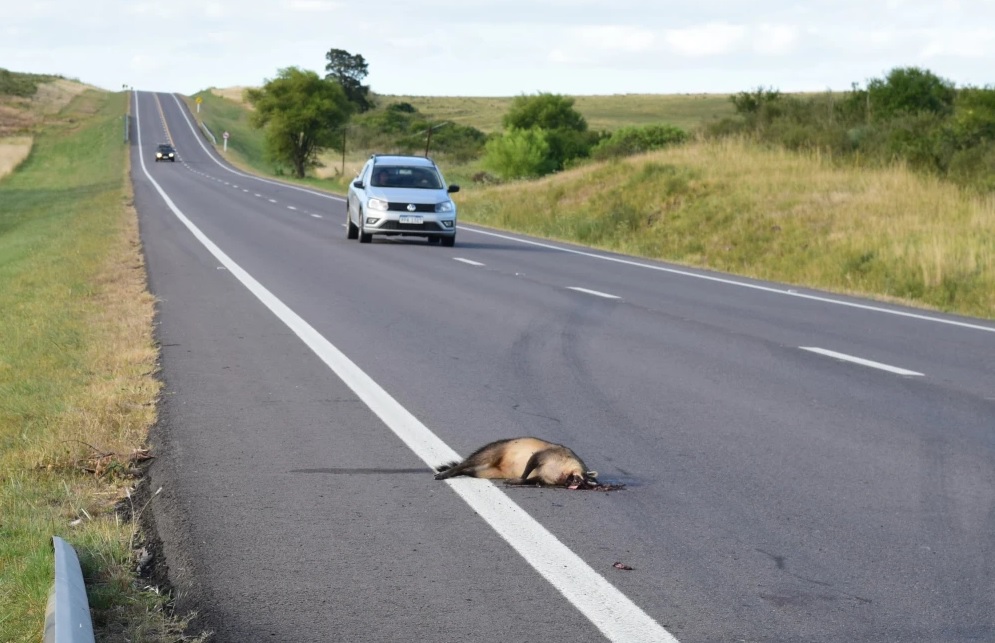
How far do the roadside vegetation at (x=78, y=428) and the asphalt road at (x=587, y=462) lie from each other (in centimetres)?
20

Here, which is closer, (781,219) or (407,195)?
(407,195)


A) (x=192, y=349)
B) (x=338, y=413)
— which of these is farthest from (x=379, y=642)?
(x=192, y=349)

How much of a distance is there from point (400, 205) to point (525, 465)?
62.0ft

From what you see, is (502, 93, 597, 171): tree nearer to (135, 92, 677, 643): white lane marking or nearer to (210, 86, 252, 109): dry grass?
(210, 86, 252, 109): dry grass

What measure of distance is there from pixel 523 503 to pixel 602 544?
0.76 m

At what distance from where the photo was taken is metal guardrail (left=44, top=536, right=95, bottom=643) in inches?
148

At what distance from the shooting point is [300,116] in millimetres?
98625

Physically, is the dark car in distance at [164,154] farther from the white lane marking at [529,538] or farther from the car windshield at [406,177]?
the white lane marking at [529,538]

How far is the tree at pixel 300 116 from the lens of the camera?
99.1m

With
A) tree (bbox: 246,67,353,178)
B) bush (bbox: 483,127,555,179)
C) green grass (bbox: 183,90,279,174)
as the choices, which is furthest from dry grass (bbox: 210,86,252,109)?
bush (bbox: 483,127,555,179)

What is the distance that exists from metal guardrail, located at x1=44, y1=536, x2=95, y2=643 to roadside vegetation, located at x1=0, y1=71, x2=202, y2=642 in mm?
90

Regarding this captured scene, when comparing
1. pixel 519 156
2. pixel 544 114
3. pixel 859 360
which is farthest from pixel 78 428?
pixel 544 114

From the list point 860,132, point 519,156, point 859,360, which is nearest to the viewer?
point 859,360

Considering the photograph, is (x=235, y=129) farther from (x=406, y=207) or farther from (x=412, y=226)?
(x=412, y=226)
